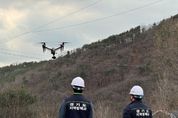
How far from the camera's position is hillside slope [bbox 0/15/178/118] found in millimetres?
46600

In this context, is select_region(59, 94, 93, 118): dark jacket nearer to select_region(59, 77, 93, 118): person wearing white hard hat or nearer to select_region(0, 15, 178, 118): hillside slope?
select_region(59, 77, 93, 118): person wearing white hard hat

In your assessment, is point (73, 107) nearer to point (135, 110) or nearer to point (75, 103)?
point (75, 103)

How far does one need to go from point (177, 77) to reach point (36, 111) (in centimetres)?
1052

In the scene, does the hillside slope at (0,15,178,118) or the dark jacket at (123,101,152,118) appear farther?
the hillside slope at (0,15,178,118)

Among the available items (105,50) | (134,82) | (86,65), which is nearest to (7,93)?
(134,82)

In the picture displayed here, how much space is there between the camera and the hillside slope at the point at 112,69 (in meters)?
46.6

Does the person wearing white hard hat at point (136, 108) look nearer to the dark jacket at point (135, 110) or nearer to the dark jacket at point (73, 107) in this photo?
the dark jacket at point (135, 110)

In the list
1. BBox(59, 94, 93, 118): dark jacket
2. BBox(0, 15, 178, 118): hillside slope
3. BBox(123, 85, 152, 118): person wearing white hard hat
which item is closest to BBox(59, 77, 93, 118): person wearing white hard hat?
BBox(59, 94, 93, 118): dark jacket


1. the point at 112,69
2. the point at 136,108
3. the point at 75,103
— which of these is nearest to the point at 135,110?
the point at 136,108

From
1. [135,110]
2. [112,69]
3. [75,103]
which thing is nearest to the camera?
[135,110]

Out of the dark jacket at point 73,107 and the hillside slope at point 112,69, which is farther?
the hillside slope at point 112,69

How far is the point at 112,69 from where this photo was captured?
7656 centimetres

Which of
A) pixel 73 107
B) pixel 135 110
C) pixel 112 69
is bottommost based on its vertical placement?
pixel 135 110

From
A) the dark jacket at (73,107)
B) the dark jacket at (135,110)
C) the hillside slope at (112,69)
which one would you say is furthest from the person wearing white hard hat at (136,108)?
the hillside slope at (112,69)
